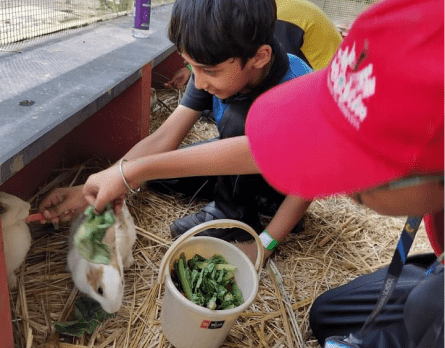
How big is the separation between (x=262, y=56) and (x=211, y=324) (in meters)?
0.72

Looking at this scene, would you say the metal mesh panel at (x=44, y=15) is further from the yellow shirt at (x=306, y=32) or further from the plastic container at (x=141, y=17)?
the yellow shirt at (x=306, y=32)

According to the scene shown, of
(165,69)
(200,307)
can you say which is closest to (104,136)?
(200,307)

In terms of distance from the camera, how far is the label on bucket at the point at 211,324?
105 cm

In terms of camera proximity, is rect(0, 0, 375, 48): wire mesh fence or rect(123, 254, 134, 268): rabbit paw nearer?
rect(123, 254, 134, 268): rabbit paw

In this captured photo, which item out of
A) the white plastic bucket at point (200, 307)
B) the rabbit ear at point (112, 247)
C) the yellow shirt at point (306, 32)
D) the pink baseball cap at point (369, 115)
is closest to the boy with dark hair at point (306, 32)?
the yellow shirt at point (306, 32)

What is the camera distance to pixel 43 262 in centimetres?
132

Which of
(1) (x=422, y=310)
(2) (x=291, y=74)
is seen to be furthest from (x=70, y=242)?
(1) (x=422, y=310)

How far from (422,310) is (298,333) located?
43 centimetres

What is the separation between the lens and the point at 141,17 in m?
1.94

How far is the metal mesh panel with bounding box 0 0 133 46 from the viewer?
148cm

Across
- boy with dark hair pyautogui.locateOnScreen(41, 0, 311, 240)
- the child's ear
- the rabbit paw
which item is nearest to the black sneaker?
boy with dark hair pyautogui.locateOnScreen(41, 0, 311, 240)

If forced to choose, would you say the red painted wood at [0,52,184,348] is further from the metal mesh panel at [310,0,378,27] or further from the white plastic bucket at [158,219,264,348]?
the metal mesh panel at [310,0,378,27]

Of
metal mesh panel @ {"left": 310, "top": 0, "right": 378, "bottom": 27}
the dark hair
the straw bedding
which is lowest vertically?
the straw bedding

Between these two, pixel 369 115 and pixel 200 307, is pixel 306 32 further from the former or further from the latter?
pixel 369 115
